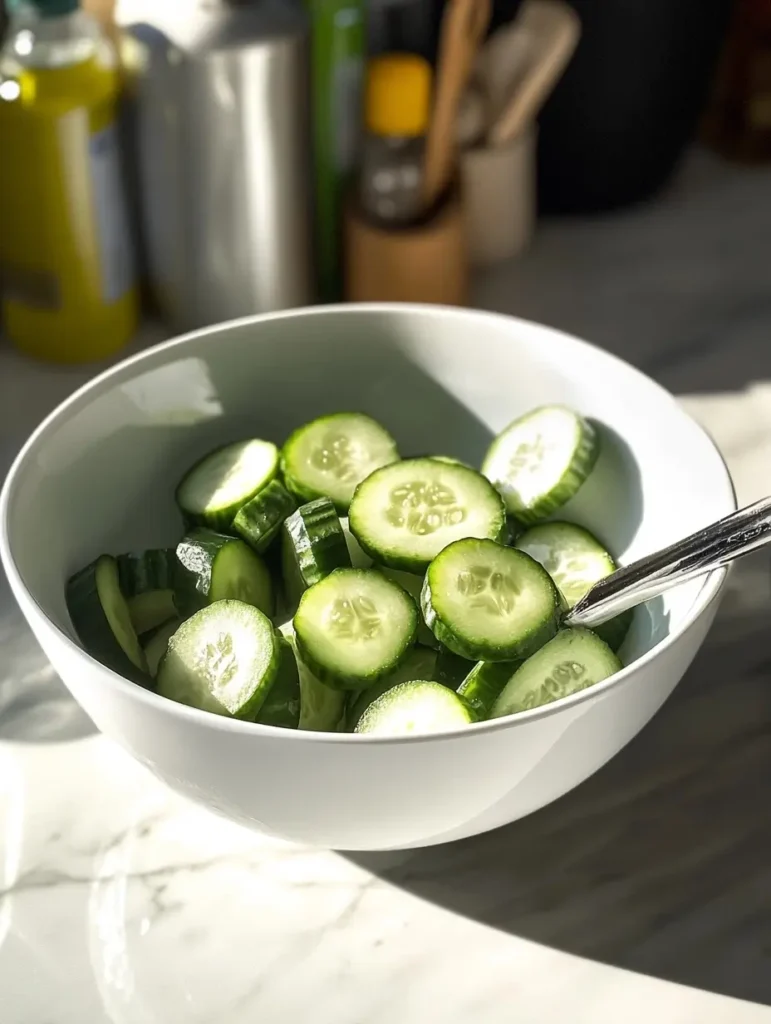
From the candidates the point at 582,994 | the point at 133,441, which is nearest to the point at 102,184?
the point at 133,441

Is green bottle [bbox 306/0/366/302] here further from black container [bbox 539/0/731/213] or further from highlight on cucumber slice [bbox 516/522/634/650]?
highlight on cucumber slice [bbox 516/522/634/650]

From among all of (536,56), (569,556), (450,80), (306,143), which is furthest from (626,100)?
(569,556)

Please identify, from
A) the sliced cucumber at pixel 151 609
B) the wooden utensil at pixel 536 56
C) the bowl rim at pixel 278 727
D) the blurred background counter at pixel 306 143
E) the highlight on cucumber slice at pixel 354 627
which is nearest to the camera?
the bowl rim at pixel 278 727

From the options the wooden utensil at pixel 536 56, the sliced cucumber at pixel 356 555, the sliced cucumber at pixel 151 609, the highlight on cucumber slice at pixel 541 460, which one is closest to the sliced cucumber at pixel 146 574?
the sliced cucumber at pixel 151 609

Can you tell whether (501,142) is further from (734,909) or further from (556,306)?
(734,909)

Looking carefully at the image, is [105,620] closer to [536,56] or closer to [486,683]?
[486,683]

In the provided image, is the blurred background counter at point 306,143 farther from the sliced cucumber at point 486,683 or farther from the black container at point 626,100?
the sliced cucumber at point 486,683

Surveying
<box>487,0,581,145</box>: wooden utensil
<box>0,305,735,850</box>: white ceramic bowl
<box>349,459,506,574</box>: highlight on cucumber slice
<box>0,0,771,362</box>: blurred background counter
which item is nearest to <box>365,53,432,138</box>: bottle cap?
<box>0,0,771,362</box>: blurred background counter
